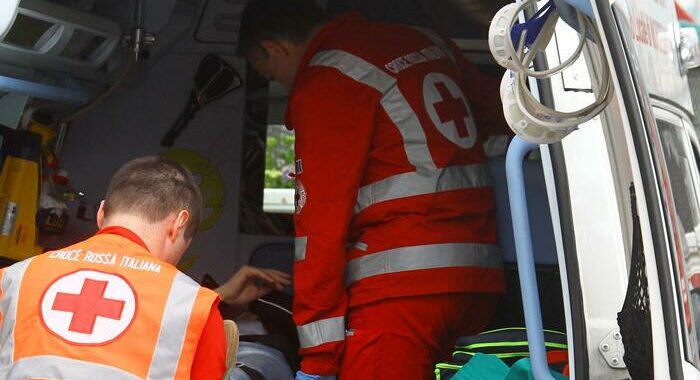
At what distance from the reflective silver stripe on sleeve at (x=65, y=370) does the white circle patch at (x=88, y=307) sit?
49mm

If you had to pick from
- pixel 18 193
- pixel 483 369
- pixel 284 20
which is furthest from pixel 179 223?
pixel 18 193

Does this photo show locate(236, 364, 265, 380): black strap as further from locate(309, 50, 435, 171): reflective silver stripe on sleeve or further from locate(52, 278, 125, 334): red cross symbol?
locate(52, 278, 125, 334): red cross symbol

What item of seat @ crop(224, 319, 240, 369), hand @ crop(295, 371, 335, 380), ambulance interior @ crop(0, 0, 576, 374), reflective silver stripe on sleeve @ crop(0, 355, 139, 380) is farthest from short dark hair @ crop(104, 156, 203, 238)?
ambulance interior @ crop(0, 0, 576, 374)

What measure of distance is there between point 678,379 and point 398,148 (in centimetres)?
173

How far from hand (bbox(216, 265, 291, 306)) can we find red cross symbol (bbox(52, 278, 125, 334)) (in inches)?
57.2

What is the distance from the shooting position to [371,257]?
3197mm

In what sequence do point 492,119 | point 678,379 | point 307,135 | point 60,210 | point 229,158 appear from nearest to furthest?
point 678,379
point 307,135
point 492,119
point 60,210
point 229,158

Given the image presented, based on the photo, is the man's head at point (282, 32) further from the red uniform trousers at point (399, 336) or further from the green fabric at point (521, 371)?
the green fabric at point (521, 371)

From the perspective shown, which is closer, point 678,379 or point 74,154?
point 678,379

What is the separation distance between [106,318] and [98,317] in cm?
2

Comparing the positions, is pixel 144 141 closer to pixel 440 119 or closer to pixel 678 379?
pixel 440 119

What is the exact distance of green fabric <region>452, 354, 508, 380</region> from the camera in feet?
7.89

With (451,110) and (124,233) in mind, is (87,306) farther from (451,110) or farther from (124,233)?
(451,110)

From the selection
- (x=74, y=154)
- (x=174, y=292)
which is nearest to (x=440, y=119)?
(x=174, y=292)
